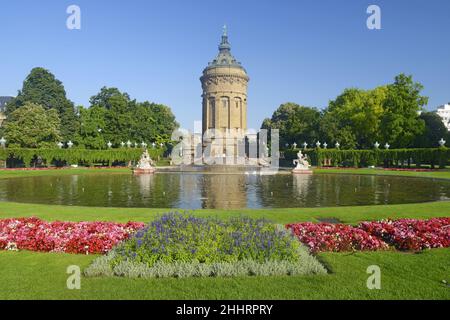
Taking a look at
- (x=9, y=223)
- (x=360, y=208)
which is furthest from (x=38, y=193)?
(x=360, y=208)

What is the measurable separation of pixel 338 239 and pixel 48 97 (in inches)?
2770

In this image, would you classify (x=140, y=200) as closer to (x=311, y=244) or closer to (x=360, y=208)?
(x=360, y=208)

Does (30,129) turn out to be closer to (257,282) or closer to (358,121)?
(358,121)

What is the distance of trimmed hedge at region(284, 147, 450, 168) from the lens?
47.8m

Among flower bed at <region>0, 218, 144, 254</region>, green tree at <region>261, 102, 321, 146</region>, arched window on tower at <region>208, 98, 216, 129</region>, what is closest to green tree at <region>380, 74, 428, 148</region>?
green tree at <region>261, 102, 321, 146</region>

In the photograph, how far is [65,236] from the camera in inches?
379

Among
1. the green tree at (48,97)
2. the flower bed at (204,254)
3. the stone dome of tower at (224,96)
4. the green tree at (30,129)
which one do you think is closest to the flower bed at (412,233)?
the flower bed at (204,254)

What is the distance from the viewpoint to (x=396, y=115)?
54125 millimetres

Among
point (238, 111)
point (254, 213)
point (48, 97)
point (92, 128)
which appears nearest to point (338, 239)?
point (254, 213)

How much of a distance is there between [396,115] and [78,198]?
158 feet

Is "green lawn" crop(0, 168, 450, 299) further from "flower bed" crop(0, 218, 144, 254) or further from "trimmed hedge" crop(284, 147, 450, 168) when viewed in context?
"trimmed hedge" crop(284, 147, 450, 168)

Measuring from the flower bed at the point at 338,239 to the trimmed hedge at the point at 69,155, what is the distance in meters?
51.0

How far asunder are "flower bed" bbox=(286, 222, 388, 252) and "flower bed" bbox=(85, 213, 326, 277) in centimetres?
89
